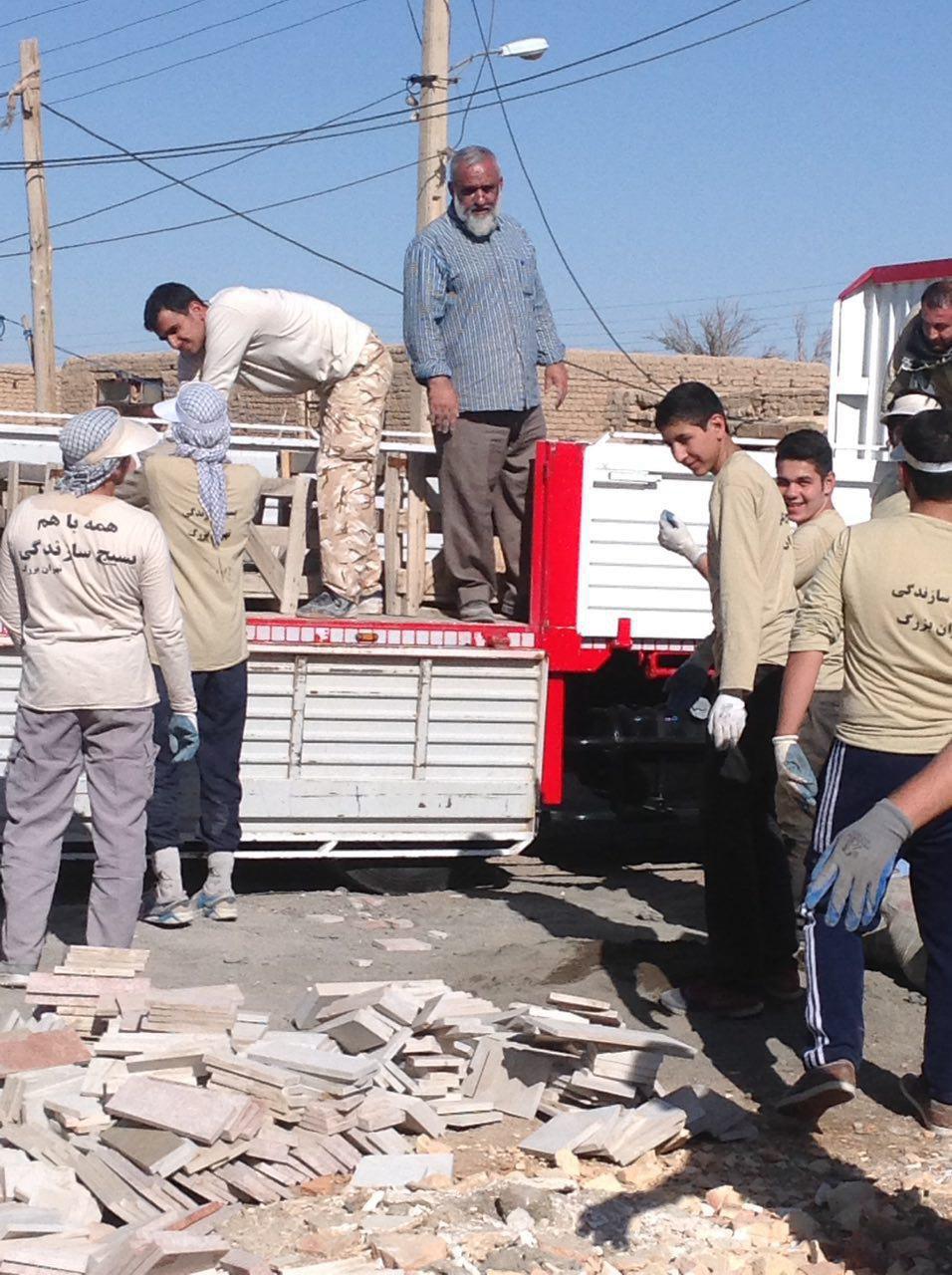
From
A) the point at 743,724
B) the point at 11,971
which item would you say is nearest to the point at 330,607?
the point at 11,971

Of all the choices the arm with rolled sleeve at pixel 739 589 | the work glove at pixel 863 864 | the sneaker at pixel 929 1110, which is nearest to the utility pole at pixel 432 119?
the arm with rolled sleeve at pixel 739 589

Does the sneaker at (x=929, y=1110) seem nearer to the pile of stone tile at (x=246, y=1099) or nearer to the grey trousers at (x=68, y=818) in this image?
the pile of stone tile at (x=246, y=1099)

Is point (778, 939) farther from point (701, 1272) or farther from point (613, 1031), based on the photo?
point (701, 1272)

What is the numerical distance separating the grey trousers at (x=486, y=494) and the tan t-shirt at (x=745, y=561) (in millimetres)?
2239

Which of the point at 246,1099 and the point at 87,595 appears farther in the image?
the point at 87,595

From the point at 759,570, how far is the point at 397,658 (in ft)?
7.76

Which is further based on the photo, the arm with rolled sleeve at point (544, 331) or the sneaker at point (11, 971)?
the arm with rolled sleeve at point (544, 331)

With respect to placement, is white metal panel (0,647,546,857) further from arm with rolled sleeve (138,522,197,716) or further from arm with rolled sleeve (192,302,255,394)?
arm with rolled sleeve (138,522,197,716)

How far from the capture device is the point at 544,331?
8.24 metres

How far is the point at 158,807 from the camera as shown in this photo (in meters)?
6.75

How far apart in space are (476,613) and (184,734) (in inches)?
87.9

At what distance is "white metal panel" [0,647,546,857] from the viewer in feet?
24.4

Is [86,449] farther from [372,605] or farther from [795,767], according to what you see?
[372,605]

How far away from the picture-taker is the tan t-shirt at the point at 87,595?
18.3 feet
